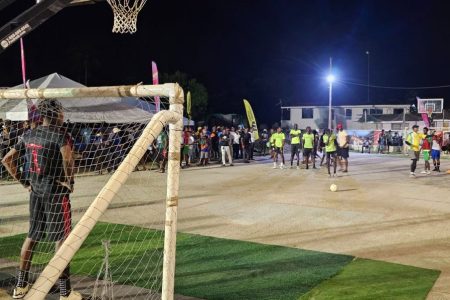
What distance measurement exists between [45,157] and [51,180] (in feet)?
0.83

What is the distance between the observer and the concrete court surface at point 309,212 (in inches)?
284

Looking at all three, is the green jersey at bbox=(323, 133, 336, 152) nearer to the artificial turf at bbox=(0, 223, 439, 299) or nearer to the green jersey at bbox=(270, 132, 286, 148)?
the green jersey at bbox=(270, 132, 286, 148)

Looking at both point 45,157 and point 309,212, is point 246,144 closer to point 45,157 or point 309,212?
point 309,212

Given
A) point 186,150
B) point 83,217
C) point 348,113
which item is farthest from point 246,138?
point 348,113

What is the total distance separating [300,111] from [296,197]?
46073 mm

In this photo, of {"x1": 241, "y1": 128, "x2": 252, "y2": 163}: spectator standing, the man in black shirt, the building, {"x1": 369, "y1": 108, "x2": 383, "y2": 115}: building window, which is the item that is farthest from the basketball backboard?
the man in black shirt

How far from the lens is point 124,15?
27.0ft

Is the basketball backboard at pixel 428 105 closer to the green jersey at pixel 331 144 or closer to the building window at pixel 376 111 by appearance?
the building window at pixel 376 111

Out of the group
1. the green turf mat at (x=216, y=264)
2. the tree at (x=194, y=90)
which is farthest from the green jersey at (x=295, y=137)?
the tree at (x=194, y=90)

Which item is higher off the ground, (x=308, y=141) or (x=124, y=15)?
(x=124, y=15)

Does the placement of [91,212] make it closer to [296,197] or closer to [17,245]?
[17,245]

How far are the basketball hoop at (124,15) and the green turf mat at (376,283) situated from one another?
5.52 meters

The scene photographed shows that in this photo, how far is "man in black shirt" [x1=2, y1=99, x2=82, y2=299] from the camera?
4.74 meters

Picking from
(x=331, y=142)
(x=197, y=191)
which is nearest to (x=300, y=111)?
(x=331, y=142)
